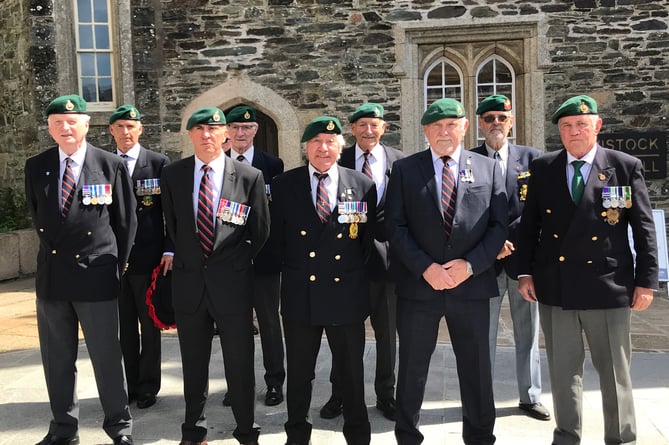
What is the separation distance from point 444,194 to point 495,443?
1507mm

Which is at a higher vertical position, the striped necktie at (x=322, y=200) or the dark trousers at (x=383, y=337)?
the striped necktie at (x=322, y=200)

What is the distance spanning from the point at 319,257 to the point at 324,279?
0.12m

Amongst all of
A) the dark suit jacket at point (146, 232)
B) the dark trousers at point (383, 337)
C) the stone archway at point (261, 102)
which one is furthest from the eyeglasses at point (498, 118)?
the stone archway at point (261, 102)

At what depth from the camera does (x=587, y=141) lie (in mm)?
3436

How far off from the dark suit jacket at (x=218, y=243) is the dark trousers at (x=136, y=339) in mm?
950

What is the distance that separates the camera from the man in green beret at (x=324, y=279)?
11.6ft

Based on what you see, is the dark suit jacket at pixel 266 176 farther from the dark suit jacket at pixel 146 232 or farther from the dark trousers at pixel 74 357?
the dark trousers at pixel 74 357

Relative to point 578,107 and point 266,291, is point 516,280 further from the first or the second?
point 266,291

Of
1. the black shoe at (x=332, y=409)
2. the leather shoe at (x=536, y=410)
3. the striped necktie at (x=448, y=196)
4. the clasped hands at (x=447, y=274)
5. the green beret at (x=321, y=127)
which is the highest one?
the green beret at (x=321, y=127)

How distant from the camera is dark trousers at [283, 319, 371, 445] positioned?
11.6 feet

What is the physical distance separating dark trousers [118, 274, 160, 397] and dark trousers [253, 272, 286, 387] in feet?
2.42

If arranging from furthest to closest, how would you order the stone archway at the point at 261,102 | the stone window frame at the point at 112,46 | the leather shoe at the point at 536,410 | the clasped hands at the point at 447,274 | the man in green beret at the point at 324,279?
the stone archway at the point at 261,102, the stone window frame at the point at 112,46, the leather shoe at the point at 536,410, the man in green beret at the point at 324,279, the clasped hands at the point at 447,274

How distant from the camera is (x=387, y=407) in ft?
13.9

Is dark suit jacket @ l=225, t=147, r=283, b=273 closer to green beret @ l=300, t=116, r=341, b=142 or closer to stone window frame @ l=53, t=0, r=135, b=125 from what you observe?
green beret @ l=300, t=116, r=341, b=142
